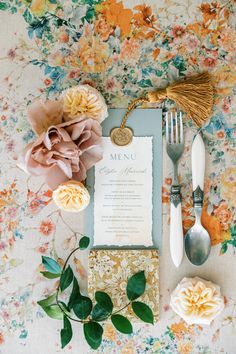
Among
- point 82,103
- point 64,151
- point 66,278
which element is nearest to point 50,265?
point 66,278

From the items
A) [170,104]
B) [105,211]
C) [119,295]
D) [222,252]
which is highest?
[170,104]

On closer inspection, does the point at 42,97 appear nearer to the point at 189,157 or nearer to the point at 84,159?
the point at 84,159

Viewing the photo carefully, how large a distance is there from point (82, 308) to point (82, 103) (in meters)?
0.49

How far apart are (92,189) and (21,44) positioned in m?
0.41

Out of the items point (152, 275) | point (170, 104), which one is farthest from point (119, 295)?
point (170, 104)

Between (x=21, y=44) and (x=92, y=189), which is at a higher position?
(x=21, y=44)

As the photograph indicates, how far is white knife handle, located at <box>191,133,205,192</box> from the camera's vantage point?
1.10 metres

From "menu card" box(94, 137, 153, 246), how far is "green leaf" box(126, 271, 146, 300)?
0.28 feet

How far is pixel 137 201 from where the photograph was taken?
3.67 ft

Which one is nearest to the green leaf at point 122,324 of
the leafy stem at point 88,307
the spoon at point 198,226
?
the leafy stem at point 88,307

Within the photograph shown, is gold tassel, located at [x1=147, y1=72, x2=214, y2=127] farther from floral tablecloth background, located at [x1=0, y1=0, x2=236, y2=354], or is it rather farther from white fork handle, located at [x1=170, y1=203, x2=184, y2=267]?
white fork handle, located at [x1=170, y1=203, x2=184, y2=267]

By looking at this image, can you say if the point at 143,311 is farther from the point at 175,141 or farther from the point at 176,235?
the point at 175,141

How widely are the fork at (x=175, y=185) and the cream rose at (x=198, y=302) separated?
0.07 m

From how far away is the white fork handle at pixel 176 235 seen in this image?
109 cm
